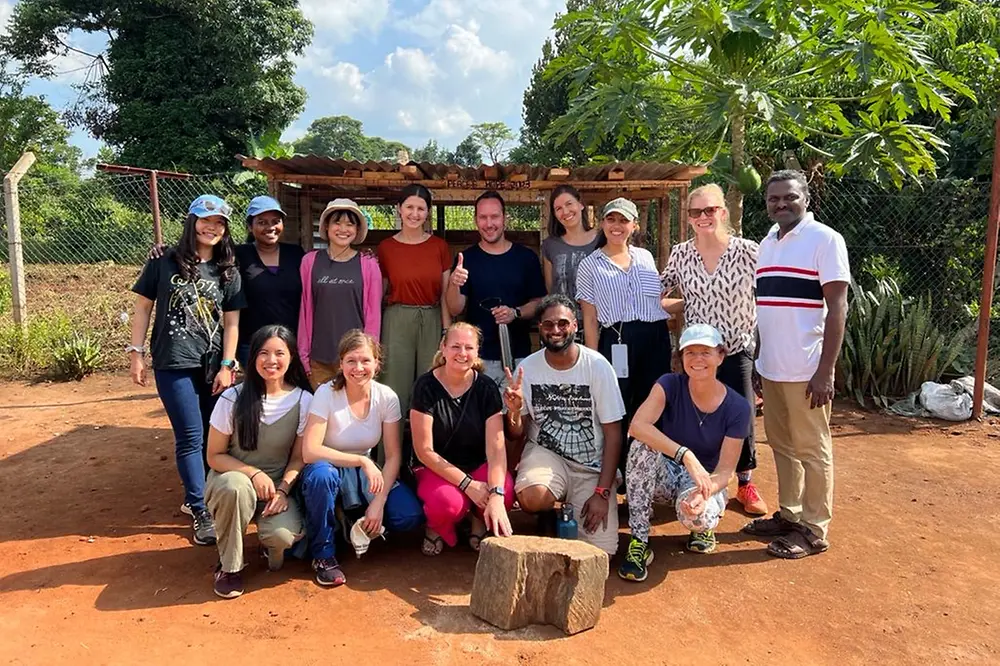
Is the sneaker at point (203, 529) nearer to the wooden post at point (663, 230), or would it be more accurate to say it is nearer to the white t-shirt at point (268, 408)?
the white t-shirt at point (268, 408)

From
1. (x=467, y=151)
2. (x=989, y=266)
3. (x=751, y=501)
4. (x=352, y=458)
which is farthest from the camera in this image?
(x=467, y=151)

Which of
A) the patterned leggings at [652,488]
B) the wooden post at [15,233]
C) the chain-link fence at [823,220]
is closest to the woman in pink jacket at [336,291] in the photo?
the patterned leggings at [652,488]

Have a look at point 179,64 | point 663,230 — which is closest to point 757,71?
point 663,230

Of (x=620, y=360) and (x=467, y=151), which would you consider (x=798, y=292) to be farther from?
(x=467, y=151)

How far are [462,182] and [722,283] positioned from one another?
2.39 meters

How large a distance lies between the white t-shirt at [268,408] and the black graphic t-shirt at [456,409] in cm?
56

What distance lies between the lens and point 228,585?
315 centimetres

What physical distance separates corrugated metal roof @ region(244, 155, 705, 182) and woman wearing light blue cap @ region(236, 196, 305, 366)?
91 cm

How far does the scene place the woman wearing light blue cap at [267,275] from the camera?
3986 mm

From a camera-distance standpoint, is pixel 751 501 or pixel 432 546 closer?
pixel 432 546

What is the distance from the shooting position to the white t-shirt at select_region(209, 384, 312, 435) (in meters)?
3.33

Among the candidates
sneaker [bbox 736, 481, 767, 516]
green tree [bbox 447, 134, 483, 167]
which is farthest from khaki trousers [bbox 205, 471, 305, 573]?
green tree [bbox 447, 134, 483, 167]

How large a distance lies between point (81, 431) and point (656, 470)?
5196 millimetres

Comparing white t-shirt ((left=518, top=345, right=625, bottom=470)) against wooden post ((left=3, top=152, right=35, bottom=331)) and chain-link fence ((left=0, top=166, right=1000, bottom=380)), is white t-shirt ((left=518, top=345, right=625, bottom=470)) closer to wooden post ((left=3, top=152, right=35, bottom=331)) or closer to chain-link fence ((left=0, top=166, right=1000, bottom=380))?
chain-link fence ((left=0, top=166, right=1000, bottom=380))
